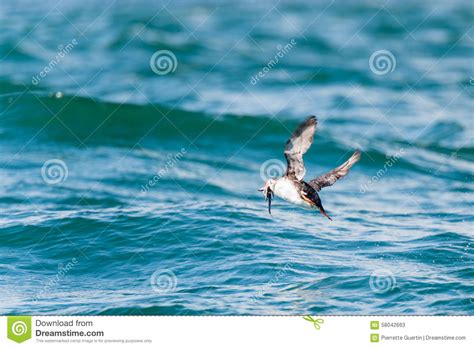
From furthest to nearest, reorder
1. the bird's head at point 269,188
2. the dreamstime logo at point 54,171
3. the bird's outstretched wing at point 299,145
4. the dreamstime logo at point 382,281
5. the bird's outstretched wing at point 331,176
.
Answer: the dreamstime logo at point 54,171 < the dreamstime logo at point 382,281 < the bird's outstretched wing at point 331,176 < the bird's head at point 269,188 < the bird's outstretched wing at point 299,145

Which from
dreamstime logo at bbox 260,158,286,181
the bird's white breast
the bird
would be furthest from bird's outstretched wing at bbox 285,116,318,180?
dreamstime logo at bbox 260,158,286,181

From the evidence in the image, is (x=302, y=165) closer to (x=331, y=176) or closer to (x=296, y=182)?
(x=296, y=182)

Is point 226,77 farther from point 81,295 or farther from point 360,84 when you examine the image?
point 81,295

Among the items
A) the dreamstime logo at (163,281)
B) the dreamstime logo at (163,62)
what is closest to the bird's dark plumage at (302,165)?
the dreamstime logo at (163,281)

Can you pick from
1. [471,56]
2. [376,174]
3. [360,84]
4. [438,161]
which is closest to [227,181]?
[376,174]
